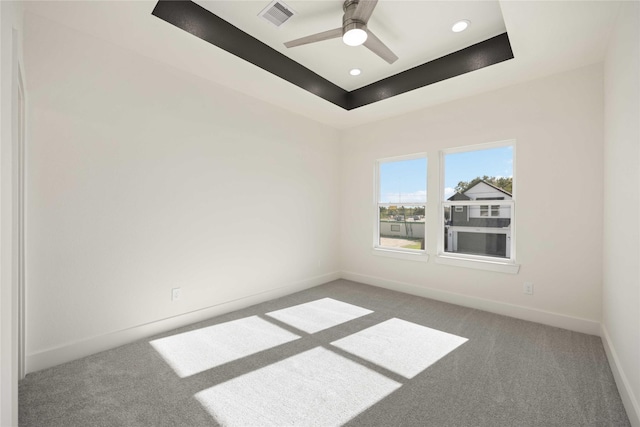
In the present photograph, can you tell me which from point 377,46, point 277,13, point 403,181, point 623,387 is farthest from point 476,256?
point 277,13

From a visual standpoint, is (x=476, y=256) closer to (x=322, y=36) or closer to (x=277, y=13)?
(x=322, y=36)

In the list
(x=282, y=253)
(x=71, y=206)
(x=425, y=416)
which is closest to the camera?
(x=425, y=416)

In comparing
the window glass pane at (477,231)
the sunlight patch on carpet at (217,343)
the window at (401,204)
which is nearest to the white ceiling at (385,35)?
the window at (401,204)

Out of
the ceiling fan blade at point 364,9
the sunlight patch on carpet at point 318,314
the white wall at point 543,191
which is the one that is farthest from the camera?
the sunlight patch on carpet at point 318,314

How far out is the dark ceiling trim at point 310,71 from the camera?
229cm

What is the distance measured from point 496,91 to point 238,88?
9.97ft

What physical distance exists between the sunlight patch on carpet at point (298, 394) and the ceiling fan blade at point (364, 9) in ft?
8.80

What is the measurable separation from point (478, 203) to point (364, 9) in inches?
102

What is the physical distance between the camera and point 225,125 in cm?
323

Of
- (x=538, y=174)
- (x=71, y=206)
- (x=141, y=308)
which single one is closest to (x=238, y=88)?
(x=71, y=206)

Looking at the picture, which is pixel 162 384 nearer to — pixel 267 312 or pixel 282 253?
pixel 267 312

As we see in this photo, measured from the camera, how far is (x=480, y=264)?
3389 millimetres

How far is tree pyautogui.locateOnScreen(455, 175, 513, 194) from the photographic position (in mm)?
3291

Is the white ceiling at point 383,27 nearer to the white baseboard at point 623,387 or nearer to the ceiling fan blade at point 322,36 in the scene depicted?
the ceiling fan blade at point 322,36
